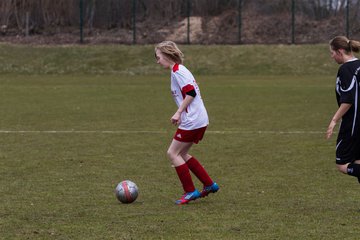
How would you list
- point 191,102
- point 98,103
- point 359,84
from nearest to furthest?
point 359,84 → point 191,102 → point 98,103

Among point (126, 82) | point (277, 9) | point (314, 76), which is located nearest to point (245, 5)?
point (277, 9)

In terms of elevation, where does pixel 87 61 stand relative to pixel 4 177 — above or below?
below

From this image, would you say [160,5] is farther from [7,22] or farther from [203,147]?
[203,147]

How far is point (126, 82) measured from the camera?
3391cm

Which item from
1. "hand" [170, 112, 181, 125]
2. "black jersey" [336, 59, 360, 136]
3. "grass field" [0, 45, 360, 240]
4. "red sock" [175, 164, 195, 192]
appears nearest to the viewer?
"grass field" [0, 45, 360, 240]

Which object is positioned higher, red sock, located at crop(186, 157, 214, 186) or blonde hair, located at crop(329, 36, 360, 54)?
blonde hair, located at crop(329, 36, 360, 54)

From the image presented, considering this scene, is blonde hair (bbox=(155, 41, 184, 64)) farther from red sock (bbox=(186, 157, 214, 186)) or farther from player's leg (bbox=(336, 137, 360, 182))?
player's leg (bbox=(336, 137, 360, 182))

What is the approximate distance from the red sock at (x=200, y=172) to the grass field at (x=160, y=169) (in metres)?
0.24

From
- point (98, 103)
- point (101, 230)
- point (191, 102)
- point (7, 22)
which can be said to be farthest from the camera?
point (7, 22)

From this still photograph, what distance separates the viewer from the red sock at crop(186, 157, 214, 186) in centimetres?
869

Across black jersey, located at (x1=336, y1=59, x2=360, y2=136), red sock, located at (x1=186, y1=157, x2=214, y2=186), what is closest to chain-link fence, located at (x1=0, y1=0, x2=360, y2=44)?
red sock, located at (x1=186, y1=157, x2=214, y2=186)

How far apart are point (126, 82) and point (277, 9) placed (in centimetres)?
1731

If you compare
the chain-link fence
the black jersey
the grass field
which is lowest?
the chain-link fence

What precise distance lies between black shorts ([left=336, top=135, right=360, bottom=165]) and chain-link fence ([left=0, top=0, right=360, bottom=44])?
123 feet
